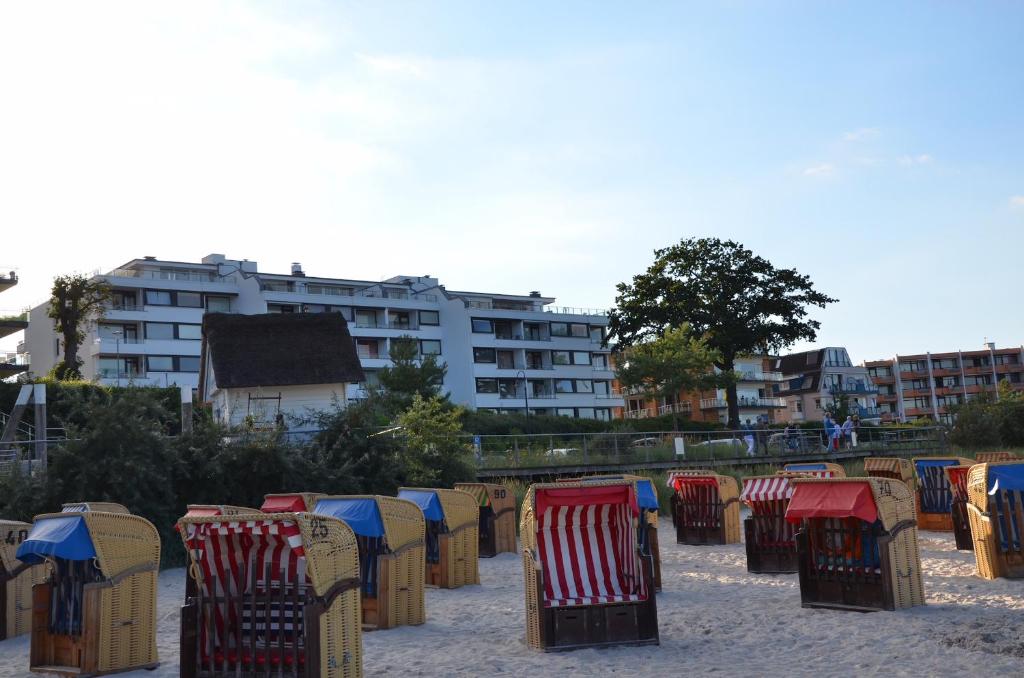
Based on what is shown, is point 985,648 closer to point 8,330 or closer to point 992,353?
point 8,330

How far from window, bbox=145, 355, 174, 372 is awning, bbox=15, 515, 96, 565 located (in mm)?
61154

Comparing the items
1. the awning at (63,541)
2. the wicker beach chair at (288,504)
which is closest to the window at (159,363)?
the wicker beach chair at (288,504)

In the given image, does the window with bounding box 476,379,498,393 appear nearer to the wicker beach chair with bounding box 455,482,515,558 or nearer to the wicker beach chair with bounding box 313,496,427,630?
the wicker beach chair with bounding box 455,482,515,558

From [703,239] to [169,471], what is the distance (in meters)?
53.5

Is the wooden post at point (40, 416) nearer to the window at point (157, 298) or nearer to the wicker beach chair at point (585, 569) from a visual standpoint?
the wicker beach chair at point (585, 569)

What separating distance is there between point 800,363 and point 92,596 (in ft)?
357

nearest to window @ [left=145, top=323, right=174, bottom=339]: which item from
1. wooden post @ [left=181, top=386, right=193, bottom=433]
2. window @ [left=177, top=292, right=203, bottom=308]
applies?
window @ [left=177, top=292, right=203, bottom=308]

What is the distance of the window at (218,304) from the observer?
237 ft

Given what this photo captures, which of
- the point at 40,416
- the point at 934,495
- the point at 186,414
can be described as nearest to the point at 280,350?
the point at 186,414

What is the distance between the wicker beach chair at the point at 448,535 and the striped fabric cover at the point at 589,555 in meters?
4.67

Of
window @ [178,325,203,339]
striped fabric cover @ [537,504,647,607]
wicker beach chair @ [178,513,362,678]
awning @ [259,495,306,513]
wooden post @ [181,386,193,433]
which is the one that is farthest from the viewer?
window @ [178,325,203,339]

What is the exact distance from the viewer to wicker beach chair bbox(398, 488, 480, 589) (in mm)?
15398

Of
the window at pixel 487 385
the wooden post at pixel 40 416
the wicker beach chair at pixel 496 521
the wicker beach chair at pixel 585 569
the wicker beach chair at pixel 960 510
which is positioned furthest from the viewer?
the window at pixel 487 385

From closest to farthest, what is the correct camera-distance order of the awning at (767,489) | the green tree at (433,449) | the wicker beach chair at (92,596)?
the wicker beach chair at (92,596), the awning at (767,489), the green tree at (433,449)
